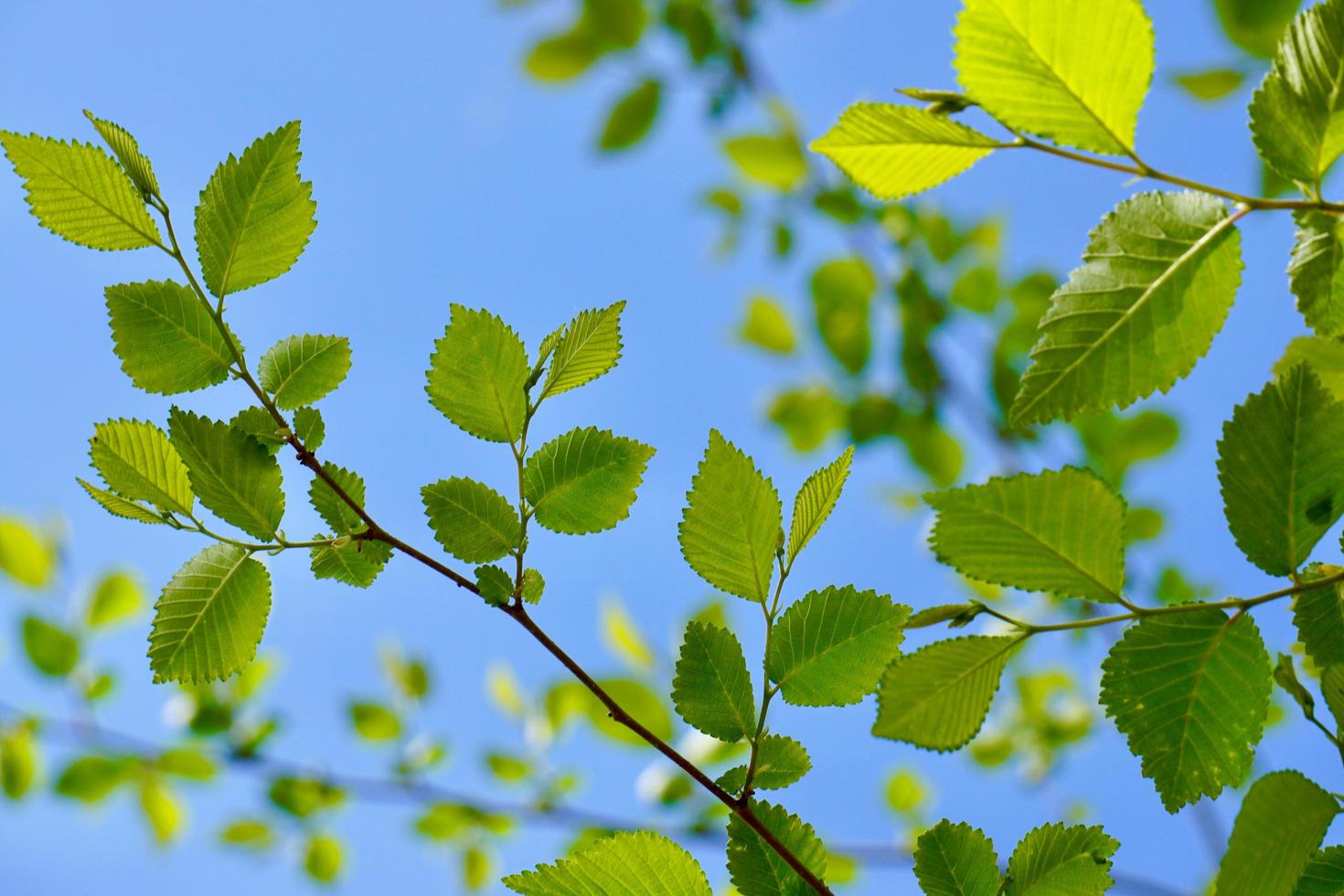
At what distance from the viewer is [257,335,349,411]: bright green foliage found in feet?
1.57

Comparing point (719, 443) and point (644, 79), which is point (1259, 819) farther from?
point (644, 79)

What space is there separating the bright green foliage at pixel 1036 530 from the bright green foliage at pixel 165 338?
346 millimetres

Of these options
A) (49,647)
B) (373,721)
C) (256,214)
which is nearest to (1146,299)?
(256,214)

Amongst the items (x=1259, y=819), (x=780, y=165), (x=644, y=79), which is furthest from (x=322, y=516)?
(x=780, y=165)

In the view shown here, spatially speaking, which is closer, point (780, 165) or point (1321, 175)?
point (1321, 175)

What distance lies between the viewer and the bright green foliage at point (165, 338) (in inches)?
17.7

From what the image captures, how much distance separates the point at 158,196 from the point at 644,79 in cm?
92

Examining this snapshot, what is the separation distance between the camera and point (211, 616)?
458mm

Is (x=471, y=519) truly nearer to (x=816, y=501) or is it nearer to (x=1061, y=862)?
(x=816, y=501)

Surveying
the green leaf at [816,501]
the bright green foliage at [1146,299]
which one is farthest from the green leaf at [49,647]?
the bright green foliage at [1146,299]

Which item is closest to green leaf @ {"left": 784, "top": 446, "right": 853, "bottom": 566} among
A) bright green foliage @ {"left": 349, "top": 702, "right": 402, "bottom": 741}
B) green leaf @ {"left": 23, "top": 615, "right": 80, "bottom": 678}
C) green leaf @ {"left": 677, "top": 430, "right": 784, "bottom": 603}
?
green leaf @ {"left": 677, "top": 430, "right": 784, "bottom": 603}

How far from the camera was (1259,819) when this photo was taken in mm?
422

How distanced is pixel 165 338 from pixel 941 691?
15.7 inches

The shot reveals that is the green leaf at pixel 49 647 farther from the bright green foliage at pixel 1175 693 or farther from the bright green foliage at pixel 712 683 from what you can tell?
the bright green foliage at pixel 1175 693
